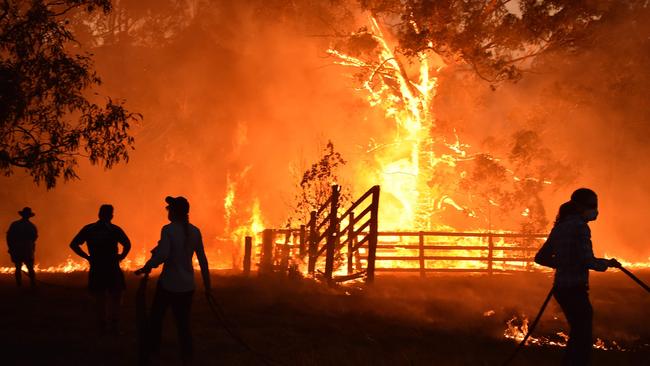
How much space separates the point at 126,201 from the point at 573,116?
3047 cm

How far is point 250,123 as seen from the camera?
4612 cm

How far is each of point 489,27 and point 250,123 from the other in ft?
71.4

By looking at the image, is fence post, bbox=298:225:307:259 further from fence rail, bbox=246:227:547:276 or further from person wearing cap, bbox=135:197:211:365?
person wearing cap, bbox=135:197:211:365

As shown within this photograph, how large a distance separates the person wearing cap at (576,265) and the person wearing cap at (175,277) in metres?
3.84

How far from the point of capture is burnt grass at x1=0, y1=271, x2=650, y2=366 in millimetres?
8703

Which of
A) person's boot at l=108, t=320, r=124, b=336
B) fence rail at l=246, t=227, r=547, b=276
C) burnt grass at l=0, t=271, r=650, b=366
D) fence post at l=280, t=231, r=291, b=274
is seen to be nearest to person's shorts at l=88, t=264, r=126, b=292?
person's boot at l=108, t=320, r=124, b=336

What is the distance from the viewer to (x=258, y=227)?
130 feet

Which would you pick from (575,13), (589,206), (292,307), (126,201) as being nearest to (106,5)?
(292,307)

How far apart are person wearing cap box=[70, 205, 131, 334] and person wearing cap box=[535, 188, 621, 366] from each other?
5.77 metres

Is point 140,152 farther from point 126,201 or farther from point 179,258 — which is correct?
point 179,258

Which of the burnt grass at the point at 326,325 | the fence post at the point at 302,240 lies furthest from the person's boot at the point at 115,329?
the fence post at the point at 302,240

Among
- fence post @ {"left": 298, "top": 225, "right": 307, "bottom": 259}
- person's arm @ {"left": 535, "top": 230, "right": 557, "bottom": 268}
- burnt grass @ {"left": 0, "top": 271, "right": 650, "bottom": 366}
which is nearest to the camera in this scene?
person's arm @ {"left": 535, "top": 230, "right": 557, "bottom": 268}

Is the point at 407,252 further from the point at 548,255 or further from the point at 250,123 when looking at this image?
the point at 548,255

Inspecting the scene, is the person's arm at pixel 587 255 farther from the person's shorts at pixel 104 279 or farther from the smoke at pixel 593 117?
the smoke at pixel 593 117
